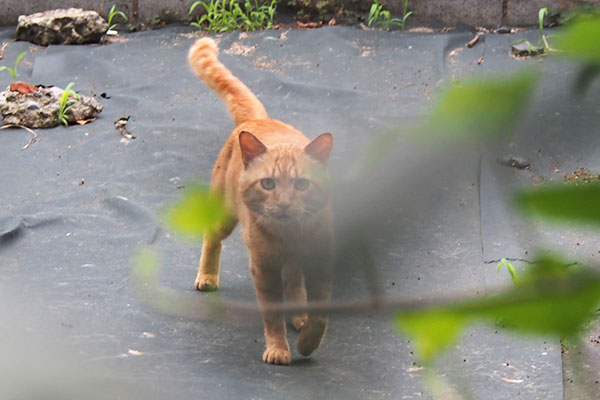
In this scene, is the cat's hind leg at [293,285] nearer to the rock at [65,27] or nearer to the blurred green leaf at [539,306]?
the blurred green leaf at [539,306]

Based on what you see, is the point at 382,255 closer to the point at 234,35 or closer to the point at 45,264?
the point at 45,264

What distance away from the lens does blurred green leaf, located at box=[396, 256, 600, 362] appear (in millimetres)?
343

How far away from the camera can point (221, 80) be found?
3141mm

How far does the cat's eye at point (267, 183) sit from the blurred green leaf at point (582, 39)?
6.36ft

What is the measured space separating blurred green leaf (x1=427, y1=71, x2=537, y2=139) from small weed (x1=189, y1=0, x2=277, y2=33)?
6117 mm

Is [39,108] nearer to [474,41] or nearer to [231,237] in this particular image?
[231,237]

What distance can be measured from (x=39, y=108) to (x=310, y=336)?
3.02m

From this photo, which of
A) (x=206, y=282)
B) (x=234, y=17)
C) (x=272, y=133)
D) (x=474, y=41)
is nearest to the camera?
(x=272, y=133)

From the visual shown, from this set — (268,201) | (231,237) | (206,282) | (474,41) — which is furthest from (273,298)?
(474,41)

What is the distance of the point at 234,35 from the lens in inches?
246

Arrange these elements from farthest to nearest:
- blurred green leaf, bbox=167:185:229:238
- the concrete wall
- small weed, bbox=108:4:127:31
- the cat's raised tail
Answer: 1. small weed, bbox=108:4:127:31
2. the concrete wall
3. the cat's raised tail
4. blurred green leaf, bbox=167:185:229:238

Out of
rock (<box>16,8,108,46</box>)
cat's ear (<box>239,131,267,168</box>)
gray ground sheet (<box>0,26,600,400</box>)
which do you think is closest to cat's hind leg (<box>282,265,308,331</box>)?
gray ground sheet (<box>0,26,600,400</box>)

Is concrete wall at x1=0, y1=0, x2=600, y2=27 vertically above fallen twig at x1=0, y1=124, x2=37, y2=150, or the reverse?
concrete wall at x1=0, y1=0, x2=600, y2=27

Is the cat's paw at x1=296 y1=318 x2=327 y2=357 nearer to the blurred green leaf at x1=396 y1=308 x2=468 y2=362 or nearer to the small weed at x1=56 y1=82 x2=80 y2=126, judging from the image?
the blurred green leaf at x1=396 y1=308 x2=468 y2=362
